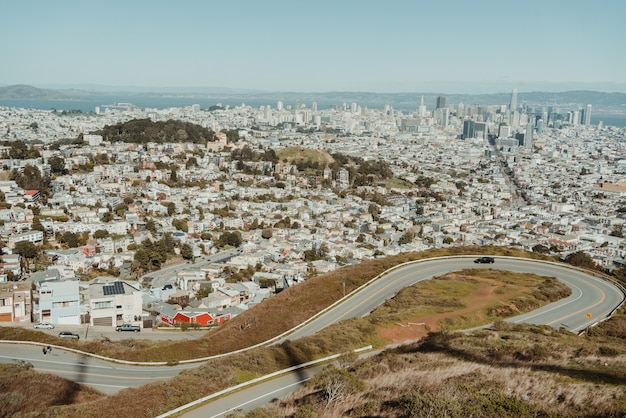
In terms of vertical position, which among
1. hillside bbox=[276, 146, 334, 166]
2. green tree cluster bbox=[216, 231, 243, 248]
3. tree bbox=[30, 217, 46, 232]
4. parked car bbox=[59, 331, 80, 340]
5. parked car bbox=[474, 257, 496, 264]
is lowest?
green tree cluster bbox=[216, 231, 243, 248]

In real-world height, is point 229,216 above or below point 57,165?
below

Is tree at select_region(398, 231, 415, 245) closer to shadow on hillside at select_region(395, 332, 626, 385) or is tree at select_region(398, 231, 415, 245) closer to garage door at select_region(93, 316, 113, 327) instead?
garage door at select_region(93, 316, 113, 327)

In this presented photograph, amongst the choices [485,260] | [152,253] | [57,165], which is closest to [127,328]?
[485,260]

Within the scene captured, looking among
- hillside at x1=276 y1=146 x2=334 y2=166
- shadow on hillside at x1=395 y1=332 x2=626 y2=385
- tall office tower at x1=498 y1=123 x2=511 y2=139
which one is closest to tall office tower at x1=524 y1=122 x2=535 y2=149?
tall office tower at x1=498 y1=123 x2=511 y2=139

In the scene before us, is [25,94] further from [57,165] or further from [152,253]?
[152,253]

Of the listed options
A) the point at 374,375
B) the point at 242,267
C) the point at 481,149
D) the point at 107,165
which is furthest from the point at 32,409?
the point at 481,149

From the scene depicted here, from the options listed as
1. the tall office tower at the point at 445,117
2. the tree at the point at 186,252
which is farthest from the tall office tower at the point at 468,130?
the tree at the point at 186,252

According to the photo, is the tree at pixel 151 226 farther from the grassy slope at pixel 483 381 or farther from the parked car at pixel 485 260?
the grassy slope at pixel 483 381
